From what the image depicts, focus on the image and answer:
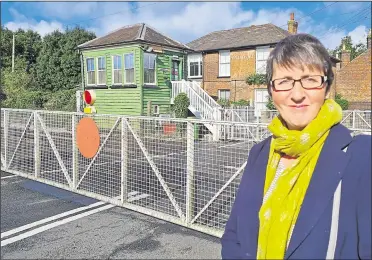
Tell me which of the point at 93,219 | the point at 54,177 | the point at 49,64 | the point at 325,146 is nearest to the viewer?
the point at 325,146

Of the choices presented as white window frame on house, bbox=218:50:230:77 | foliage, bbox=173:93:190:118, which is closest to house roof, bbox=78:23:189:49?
foliage, bbox=173:93:190:118

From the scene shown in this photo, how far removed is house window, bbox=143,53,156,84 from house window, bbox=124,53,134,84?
2.21ft

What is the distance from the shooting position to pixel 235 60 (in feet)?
74.5

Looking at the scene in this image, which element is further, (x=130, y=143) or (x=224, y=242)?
(x=130, y=143)

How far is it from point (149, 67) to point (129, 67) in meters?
1.03

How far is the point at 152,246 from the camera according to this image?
3941 millimetres

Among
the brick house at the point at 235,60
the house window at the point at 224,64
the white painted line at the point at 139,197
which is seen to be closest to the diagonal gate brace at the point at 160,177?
the white painted line at the point at 139,197

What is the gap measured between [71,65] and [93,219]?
2353 centimetres

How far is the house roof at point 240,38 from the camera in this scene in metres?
21.5

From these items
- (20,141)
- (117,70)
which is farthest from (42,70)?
→ (20,141)

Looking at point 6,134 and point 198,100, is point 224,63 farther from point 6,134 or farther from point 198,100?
point 6,134

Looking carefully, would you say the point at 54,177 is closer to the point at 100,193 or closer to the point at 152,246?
the point at 100,193

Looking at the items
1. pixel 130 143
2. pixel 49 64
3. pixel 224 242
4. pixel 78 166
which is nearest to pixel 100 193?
pixel 78 166

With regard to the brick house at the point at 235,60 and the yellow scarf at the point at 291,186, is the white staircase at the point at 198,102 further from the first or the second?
the yellow scarf at the point at 291,186
